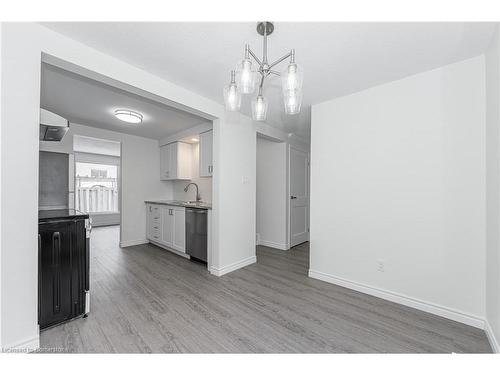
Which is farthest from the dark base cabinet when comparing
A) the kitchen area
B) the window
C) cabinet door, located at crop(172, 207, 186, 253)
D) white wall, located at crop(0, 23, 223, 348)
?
the window

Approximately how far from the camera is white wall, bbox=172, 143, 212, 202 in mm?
4164

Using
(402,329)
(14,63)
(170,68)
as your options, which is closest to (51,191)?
(14,63)

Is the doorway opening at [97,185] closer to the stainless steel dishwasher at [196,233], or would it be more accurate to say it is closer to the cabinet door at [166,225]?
the cabinet door at [166,225]

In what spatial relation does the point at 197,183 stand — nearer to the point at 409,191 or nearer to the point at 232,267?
the point at 232,267

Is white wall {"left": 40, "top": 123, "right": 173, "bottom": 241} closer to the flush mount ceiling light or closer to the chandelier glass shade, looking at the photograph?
the flush mount ceiling light

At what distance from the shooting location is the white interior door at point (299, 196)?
4164 mm

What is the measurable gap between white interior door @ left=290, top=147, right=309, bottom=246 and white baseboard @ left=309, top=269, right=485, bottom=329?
159 centimetres

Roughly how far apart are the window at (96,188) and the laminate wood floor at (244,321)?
16.4ft

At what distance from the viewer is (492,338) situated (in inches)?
58.8

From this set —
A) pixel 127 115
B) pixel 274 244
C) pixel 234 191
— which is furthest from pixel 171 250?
pixel 127 115

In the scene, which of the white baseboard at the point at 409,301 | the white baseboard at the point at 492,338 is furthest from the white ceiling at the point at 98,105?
the white baseboard at the point at 492,338

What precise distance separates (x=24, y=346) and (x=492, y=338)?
3.20 meters

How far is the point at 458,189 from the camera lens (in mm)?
1795

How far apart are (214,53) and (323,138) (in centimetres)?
163
